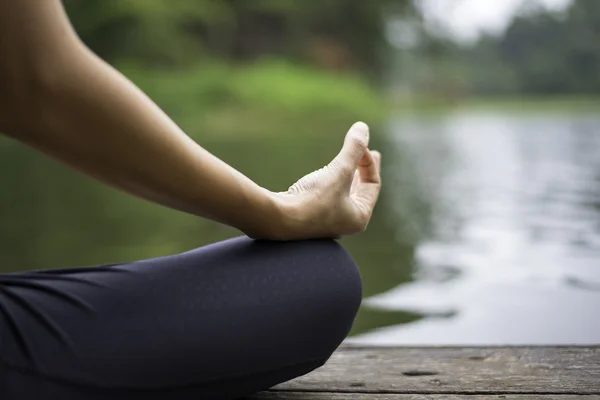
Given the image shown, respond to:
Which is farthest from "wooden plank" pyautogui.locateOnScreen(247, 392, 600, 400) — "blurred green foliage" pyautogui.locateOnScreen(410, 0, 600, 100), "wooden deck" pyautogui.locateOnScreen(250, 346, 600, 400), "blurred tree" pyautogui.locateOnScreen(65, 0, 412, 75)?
"blurred green foliage" pyautogui.locateOnScreen(410, 0, 600, 100)

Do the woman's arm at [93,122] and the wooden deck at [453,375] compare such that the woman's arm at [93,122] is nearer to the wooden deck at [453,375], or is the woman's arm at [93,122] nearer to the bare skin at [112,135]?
the bare skin at [112,135]

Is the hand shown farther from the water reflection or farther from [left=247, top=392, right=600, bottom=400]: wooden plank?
the water reflection

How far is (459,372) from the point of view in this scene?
2.35 ft

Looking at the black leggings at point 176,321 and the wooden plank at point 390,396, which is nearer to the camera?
the black leggings at point 176,321

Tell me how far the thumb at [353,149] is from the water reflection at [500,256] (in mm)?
504

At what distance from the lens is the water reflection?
3.63 feet

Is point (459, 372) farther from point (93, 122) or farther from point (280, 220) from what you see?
point (93, 122)

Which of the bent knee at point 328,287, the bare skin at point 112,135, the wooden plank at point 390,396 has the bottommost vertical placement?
the wooden plank at point 390,396

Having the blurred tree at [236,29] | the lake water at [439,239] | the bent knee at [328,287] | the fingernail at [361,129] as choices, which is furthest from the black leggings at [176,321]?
the blurred tree at [236,29]

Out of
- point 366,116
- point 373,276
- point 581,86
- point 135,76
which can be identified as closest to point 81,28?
point 135,76

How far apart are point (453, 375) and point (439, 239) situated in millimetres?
1177

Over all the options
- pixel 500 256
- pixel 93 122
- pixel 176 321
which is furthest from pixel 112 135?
pixel 500 256

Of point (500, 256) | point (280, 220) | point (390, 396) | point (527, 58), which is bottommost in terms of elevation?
point (390, 396)

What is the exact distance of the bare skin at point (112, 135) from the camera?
425 mm
